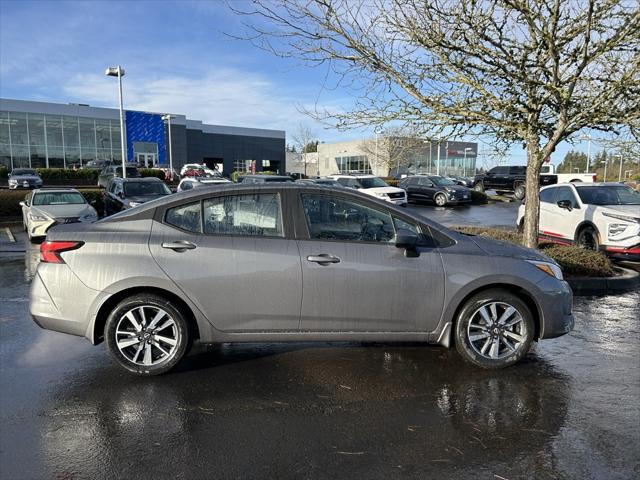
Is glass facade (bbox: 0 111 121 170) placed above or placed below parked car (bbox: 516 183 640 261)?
above

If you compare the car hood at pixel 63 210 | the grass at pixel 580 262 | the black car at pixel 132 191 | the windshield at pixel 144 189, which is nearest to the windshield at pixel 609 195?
the grass at pixel 580 262

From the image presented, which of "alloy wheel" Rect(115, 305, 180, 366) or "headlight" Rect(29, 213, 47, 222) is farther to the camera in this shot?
"headlight" Rect(29, 213, 47, 222)

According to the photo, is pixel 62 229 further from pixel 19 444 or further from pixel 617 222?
pixel 617 222

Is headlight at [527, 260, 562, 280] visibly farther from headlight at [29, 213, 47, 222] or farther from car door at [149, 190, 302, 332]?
headlight at [29, 213, 47, 222]

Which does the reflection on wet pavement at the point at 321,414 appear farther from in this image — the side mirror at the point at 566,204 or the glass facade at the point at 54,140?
the glass facade at the point at 54,140

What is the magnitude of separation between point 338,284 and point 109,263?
6.51ft

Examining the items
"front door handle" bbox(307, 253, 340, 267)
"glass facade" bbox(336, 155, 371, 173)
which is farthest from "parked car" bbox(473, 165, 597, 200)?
"glass facade" bbox(336, 155, 371, 173)

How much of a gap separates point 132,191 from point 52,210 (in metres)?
3.19

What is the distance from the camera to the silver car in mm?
4184

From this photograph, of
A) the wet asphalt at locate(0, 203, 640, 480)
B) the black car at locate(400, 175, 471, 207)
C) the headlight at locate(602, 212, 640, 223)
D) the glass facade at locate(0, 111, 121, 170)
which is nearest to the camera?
the wet asphalt at locate(0, 203, 640, 480)

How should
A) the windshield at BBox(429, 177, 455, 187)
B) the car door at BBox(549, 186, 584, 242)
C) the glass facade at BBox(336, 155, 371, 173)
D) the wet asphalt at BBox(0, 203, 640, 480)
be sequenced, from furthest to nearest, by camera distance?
the glass facade at BBox(336, 155, 371, 173) → the windshield at BBox(429, 177, 455, 187) → the car door at BBox(549, 186, 584, 242) → the wet asphalt at BBox(0, 203, 640, 480)

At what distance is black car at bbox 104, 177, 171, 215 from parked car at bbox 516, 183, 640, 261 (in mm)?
11884

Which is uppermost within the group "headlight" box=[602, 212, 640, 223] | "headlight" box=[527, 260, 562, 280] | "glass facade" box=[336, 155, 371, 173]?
"glass facade" box=[336, 155, 371, 173]

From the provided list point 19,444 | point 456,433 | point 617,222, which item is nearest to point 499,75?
point 617,222
